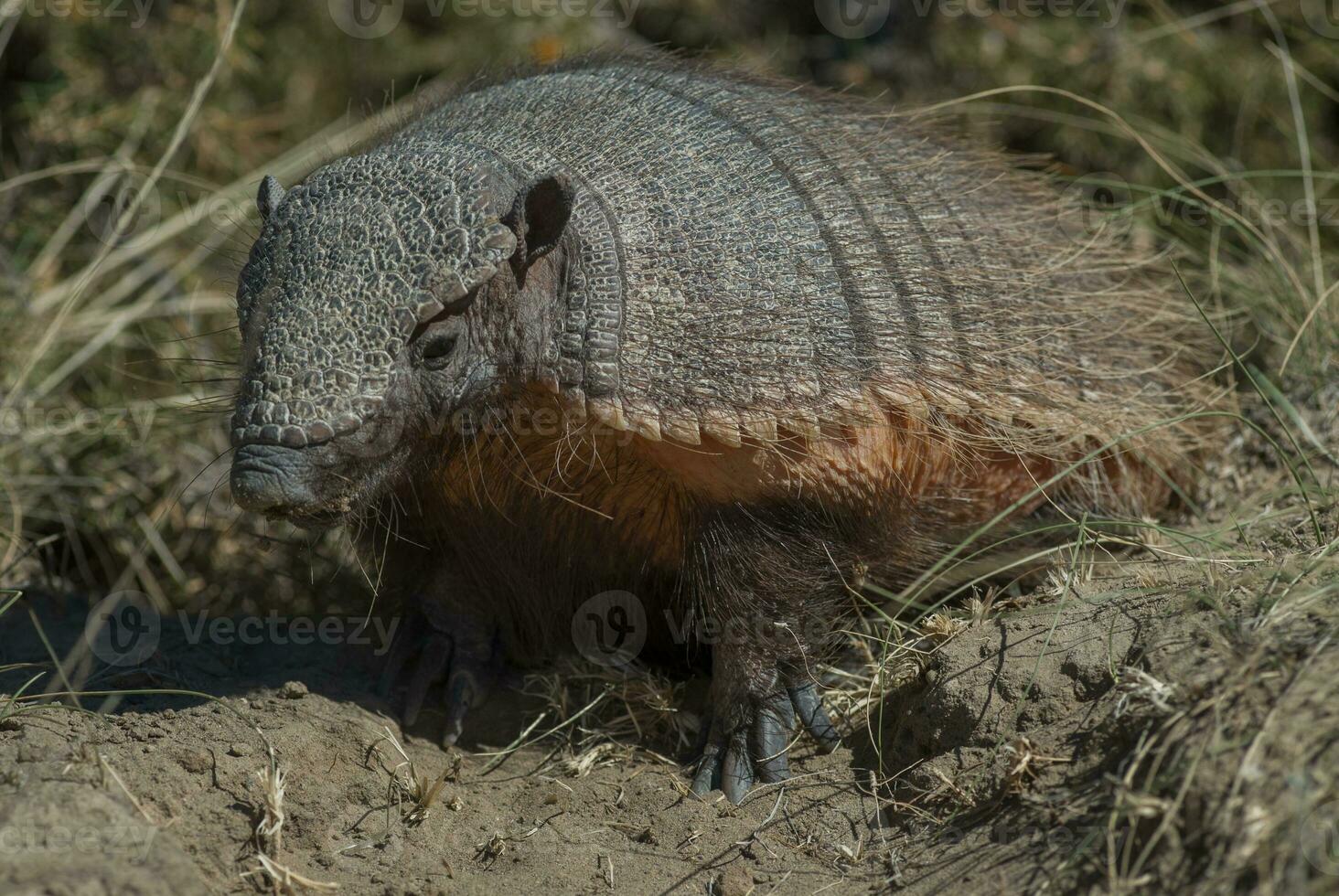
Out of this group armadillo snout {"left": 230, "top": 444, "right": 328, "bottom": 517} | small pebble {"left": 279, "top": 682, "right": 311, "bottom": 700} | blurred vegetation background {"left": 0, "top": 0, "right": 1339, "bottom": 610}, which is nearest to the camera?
armadillo snout {"left": 230, "top": 444, "right": 328, "bottom": 517}

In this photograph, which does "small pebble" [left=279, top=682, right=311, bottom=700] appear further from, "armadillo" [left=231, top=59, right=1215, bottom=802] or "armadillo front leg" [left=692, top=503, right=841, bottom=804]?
"armadillo front leg" [left=692, top=503, right=841, bottom=804]

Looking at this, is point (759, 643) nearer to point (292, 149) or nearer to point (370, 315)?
point (370, 315)

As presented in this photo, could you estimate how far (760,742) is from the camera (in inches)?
146

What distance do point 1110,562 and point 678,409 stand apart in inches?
58.5

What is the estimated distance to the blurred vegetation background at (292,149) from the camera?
5.07m

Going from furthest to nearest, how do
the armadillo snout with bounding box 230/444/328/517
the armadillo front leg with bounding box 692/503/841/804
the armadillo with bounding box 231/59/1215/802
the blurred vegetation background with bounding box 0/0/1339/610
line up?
the blurred vegetation background with bounding box 0/0/1339/610, the armadillo front leg with bounding box 692/503/841/804, the armadillo with bounding box 231/59/1215/802, the armadillo snout with bounding box 230/444/328/517

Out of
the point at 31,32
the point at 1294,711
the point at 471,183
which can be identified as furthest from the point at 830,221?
the point at 31,32

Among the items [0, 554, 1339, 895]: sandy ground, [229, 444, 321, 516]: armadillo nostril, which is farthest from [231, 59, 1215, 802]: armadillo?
[0, 554, 1339, 895]: sandy ground

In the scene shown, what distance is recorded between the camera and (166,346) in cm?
587

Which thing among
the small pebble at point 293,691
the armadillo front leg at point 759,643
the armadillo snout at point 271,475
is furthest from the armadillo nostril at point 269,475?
the armadillo front leg at point 759,643

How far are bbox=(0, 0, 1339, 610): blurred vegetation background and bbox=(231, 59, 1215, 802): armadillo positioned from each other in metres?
0.72

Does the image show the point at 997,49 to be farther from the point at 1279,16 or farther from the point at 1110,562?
the point at 1110,562

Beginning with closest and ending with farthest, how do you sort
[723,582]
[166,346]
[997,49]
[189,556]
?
[723,582], [189,556], [166,346], [997,49]

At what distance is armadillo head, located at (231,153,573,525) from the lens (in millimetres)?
2982
